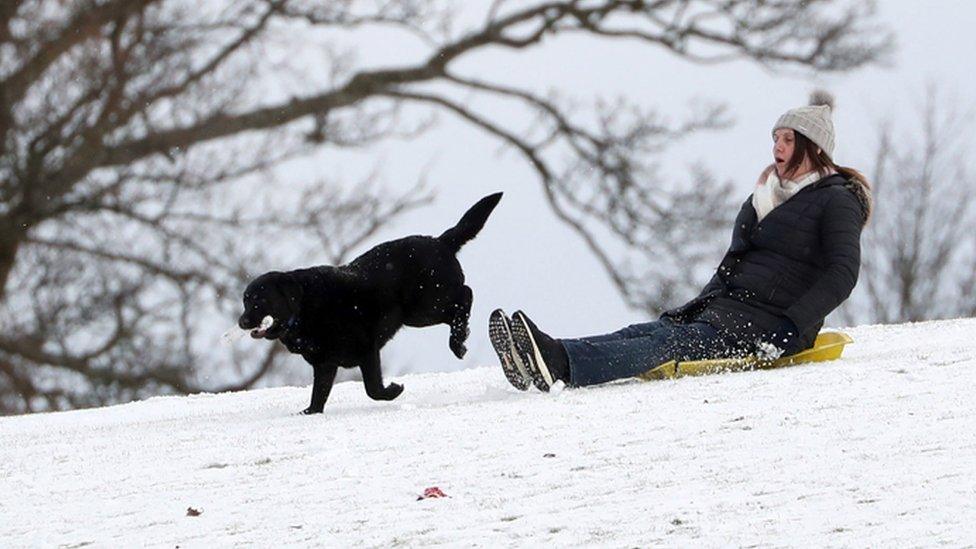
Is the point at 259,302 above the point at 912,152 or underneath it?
underneath

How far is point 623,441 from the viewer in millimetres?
5191

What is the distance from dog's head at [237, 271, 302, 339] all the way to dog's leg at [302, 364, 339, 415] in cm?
31

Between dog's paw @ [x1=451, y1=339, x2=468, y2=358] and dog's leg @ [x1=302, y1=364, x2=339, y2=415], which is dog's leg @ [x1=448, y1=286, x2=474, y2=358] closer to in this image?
dog's paw @ [x1=451, y1=339, x2=468, y2=358]

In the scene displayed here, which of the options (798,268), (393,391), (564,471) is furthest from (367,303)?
(564,471)

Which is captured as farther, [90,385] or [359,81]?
[359,81]

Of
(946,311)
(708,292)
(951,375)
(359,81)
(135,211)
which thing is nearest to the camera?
(951,375)

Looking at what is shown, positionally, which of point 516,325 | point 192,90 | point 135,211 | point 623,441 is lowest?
point 623,441

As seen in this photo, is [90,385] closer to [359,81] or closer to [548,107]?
[359,81]

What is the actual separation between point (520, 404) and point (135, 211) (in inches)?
361

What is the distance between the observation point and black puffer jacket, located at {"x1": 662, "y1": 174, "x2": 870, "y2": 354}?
22.2 feet

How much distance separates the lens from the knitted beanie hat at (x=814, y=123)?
22.7 ft

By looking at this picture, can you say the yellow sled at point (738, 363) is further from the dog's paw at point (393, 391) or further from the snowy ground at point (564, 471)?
the dog's paw at point (393, 391)

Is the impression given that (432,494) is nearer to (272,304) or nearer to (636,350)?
(272,304)

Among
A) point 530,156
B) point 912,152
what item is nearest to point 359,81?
point 530,156
